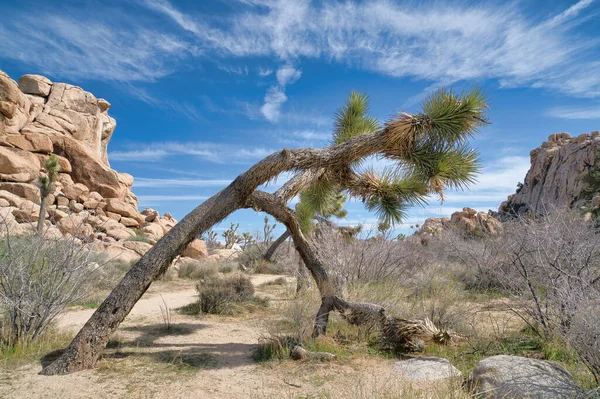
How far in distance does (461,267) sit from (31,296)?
12994 millimetres

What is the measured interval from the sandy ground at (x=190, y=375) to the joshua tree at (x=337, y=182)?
1.91ft

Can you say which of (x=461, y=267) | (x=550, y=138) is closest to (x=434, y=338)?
(x=461, y=267)

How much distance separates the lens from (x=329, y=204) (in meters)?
10.0

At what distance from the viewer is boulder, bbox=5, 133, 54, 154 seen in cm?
2759

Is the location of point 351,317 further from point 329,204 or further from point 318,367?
point 329,204

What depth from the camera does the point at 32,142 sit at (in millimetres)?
28547

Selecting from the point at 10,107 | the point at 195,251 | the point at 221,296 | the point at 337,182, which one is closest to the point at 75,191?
the point at 10,107

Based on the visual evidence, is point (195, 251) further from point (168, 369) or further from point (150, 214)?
point (168, 369)

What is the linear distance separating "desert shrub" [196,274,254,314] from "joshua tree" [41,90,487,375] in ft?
11.7

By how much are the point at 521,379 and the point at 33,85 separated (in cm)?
4193

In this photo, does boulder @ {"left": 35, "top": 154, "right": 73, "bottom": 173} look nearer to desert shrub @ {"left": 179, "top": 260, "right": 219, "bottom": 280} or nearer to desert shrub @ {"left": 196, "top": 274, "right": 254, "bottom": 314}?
desert shrub @ {"left": 179, "top": 260, "right": 219, "bottom": 280}

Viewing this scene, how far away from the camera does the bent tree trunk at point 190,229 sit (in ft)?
17.5

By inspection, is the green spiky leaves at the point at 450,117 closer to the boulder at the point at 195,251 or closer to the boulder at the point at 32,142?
the boulder at the point at 195,251

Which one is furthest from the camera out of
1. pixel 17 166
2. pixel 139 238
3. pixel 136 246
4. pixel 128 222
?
pixel 128 222
